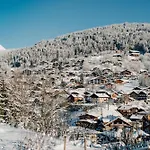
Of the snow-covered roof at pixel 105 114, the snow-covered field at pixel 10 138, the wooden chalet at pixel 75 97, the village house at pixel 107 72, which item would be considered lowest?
the snow-covered field at pixel 10 138

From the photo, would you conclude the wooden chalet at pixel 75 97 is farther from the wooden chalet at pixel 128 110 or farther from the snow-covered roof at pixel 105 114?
the wooden chalet at pixel 128 110

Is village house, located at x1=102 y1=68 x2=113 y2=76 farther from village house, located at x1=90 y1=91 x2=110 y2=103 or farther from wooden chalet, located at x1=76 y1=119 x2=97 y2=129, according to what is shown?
wooden chalet, located at x1=76 y1=119 x2=97 y2=129

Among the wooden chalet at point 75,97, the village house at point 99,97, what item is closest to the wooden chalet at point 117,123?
the village house at point 99,97

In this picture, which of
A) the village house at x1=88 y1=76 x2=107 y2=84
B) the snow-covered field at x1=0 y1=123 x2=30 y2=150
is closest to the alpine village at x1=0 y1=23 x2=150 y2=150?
the village house at x1=88 y1=76 x2=107 y2=84

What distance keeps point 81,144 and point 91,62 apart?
3657 inches

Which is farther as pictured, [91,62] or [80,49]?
[80,49]

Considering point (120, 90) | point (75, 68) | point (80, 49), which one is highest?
point (80, 49)

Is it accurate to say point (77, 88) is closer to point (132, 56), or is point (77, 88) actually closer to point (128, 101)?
point (128, 101)

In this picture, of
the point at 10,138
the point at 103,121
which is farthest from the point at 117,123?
the point at 10,138

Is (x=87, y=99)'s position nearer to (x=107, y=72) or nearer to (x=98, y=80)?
(x=98, y=80)

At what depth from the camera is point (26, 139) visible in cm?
1352

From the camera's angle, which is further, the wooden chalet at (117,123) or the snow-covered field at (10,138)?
the wooden chalet at (117,123)

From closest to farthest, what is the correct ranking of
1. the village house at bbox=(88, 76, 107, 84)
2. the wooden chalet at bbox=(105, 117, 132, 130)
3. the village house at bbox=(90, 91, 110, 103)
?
the wooden chalet at bbox=(105, 117, 132, 130) → the village house at bbox=(90, 91, 110, 103) → the village house at bbox=(88, 76, 107, 84)

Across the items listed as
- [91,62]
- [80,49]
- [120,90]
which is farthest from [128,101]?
[80,49]
